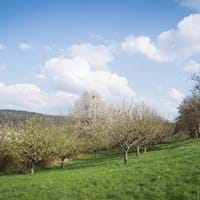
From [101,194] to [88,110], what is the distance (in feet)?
217

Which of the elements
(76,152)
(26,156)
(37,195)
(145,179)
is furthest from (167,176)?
(76,152)

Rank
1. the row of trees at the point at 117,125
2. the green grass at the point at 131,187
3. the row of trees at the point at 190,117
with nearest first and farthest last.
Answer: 1. the green grass at the point at 131,187
2. the row of trees at the point at 117,125
3. the row of trees at the point at 190,117

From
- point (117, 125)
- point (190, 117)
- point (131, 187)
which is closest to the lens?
point (131, 187)

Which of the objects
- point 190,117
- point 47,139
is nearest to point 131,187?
point 47,139

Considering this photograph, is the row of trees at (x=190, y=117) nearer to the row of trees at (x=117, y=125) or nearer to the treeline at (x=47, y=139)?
the row of trees at (x=117, y=125)

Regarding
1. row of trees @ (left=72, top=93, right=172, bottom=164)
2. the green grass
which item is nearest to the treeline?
row of trees @ (left=72, top=93, right=172, bottom=164)

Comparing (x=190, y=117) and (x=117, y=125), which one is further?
(x=190, y=117)

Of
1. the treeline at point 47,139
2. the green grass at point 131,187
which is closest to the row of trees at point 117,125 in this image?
the treeline at point 47,139

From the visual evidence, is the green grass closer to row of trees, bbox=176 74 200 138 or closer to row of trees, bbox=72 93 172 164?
row of trees, bbox=72 93 172 164

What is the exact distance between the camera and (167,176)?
17328 mm

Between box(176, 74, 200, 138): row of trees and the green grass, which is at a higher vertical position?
box(176, 74, 200, 138): row of trees

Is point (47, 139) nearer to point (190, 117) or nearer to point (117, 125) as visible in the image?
point (117, 125)

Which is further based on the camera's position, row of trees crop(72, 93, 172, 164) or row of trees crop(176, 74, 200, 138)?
row of trees crop(176, 74, 200, 138)

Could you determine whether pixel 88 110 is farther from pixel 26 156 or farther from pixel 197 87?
pixel 26 156
